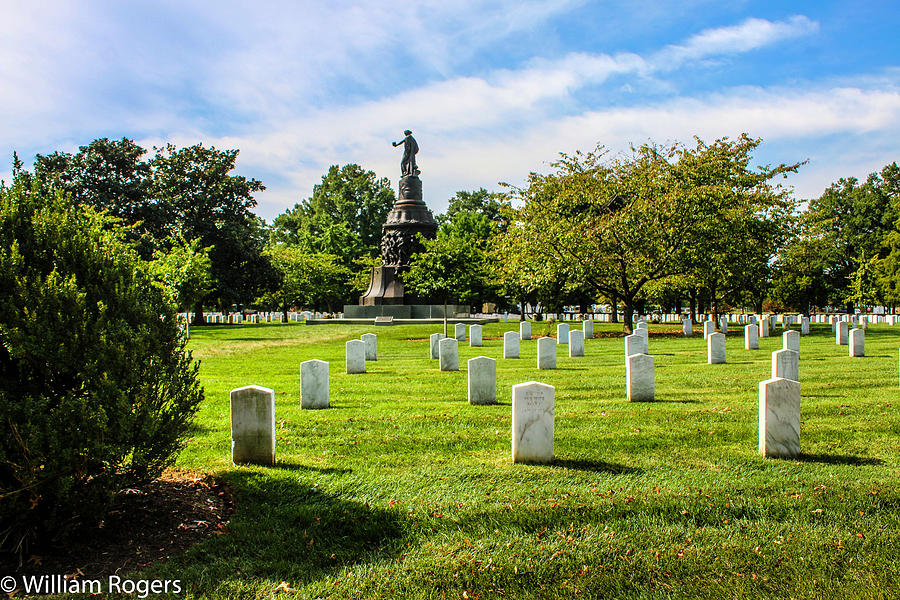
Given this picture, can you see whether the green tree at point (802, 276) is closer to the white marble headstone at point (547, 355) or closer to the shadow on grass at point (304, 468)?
the white marble headstone at point (547, 355)

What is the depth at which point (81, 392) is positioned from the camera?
4.08 metres

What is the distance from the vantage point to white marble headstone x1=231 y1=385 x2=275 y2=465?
5.93m

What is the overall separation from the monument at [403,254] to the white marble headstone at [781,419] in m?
28.5

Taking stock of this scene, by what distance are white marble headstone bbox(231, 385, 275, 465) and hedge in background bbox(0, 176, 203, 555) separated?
1.46 metres

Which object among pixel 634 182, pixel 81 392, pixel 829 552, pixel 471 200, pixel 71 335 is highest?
pixel 471 200

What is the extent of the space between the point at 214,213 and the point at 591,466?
44520 mm

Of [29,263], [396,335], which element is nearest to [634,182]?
[396,335]

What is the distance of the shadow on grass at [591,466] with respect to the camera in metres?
5.75

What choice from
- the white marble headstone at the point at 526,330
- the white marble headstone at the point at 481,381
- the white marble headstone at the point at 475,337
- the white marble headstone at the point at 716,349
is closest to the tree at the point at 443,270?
the white marble headstone at the point at 526,330

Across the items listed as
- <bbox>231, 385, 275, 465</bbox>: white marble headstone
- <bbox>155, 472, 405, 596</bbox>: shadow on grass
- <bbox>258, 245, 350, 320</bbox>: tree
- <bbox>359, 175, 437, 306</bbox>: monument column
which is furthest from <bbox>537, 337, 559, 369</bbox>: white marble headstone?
<bbox>258, 245, 350, 320</bbox>: tree

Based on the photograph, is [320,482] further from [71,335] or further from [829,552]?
[829,552]

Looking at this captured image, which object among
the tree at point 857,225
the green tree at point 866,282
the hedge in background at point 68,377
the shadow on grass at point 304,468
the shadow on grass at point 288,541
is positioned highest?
the tree at point 857,225

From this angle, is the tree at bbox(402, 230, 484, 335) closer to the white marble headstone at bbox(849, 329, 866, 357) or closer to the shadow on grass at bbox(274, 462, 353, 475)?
the white marble headstone at bbox(849, 329, 866, 357)

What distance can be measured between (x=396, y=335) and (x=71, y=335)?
2293cm
